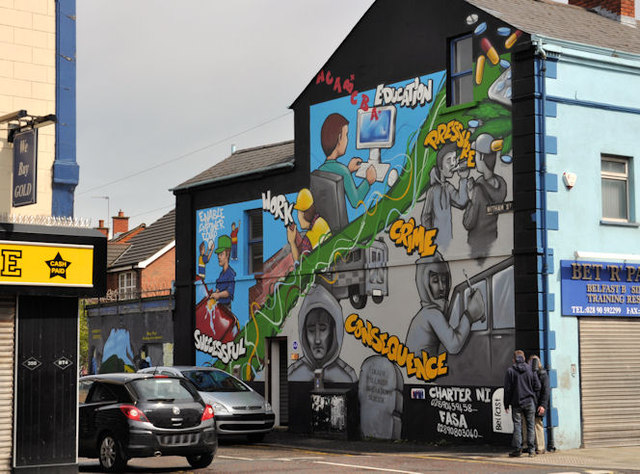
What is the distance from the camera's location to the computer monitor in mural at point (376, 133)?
81.6 ft

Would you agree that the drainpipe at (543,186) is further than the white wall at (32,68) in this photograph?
Yes

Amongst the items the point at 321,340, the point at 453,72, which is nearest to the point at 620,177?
the point at 453,72

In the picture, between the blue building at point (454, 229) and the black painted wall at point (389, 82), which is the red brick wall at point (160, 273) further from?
the blue building at point (454, 229)

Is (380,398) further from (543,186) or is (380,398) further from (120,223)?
(120,223)

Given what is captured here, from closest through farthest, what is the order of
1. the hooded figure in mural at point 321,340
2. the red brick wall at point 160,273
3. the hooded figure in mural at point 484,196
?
the hooded figure in mural at point 484,196, the hooded figure in mural at point 321,340, the red brick wall at point 160,273

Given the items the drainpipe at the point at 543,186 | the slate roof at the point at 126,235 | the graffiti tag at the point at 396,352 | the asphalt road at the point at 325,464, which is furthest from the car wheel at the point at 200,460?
the slate roof at the point at 126,235

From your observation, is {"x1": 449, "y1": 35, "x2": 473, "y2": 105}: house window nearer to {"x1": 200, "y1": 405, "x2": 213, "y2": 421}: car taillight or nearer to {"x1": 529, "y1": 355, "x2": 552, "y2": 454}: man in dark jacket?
{"x1": 529, "y1": 355, "x2": 552, "y2": 454}: man in dark jacket

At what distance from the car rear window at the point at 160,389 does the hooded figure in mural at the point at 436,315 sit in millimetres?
6510

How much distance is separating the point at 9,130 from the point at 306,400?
41.0ft

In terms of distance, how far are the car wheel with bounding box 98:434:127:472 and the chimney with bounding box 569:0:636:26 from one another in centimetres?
1643

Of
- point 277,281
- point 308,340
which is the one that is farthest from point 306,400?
point 277,281

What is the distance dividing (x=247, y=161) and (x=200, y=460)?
1345 cm

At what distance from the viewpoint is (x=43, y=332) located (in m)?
16.9

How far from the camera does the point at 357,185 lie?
25.6 metres
